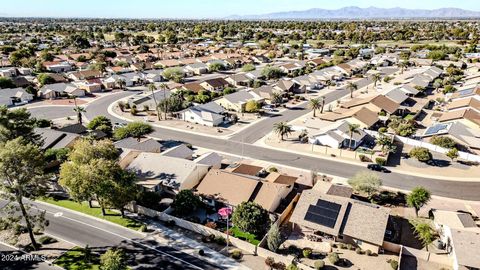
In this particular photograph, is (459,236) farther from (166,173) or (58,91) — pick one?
(58,91)

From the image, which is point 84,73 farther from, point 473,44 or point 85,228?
point 473,44

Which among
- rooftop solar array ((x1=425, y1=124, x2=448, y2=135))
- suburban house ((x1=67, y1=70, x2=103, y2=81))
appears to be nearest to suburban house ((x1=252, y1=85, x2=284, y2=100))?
rooftop solar array ((x1=425, y1=124, x2=448, y2=135))

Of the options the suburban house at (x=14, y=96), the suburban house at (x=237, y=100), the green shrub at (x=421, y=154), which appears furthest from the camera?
the suburban house at (x=14, y=96)

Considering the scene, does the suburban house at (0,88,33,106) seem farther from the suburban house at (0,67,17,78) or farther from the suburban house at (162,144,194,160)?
the suburban house at (162,144,194,160)

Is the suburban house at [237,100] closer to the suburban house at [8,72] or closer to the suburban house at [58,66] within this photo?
the suburban house at [58,66]

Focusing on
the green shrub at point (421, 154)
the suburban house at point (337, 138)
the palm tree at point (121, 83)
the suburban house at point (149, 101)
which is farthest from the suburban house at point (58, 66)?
the green shrub at point (421, 154)

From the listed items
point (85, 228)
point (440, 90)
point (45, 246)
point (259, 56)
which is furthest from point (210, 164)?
point (259, 56)

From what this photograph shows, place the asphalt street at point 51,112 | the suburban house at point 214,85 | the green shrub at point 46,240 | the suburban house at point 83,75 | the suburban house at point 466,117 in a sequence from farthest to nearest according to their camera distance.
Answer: the suburban house at point 83,75 < the suburban house at point 214,85 < the asphalt street at point 51,112 < the suburban house at point 466,117 < the green shrub at point 46,240
